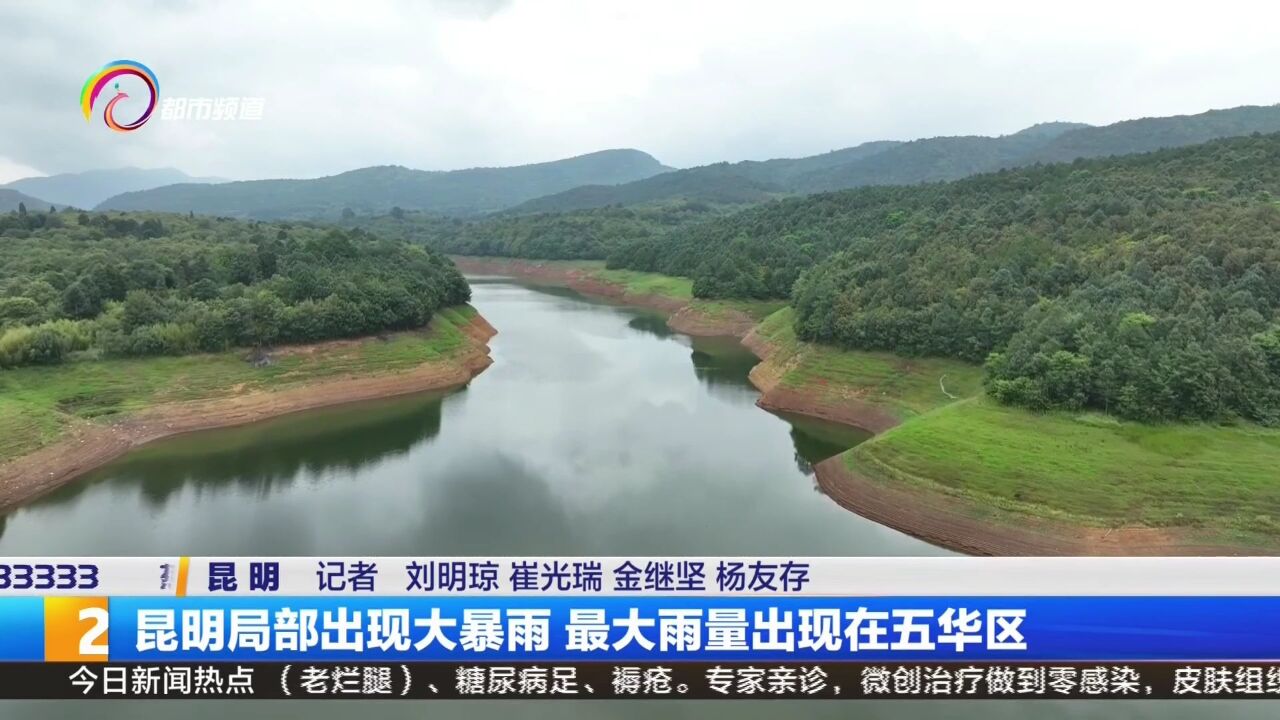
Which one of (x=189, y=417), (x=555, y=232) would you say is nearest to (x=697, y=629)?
(x=189, y=417)

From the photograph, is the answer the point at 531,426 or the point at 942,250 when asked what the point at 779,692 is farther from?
the point at 942,250

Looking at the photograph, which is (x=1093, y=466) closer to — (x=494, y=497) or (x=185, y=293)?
(x=494, y=497)

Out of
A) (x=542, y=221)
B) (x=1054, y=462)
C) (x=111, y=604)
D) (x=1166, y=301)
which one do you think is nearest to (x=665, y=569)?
(x=111, y=604)

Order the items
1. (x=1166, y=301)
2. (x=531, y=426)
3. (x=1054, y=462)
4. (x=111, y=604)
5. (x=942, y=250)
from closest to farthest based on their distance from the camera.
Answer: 1. (x=111, y=604)
2. (x=1054, y=462)
3. (x=1166, y=301)
4. (x=531, y=426)
5. (x=942, y=250)

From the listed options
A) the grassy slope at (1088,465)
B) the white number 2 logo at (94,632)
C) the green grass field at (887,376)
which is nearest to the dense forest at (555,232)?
the green grass field at (887,376)

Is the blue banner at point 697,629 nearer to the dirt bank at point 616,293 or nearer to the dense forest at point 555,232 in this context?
the dirt bank at point 616,293

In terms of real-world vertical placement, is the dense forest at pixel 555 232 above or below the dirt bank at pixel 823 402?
above
